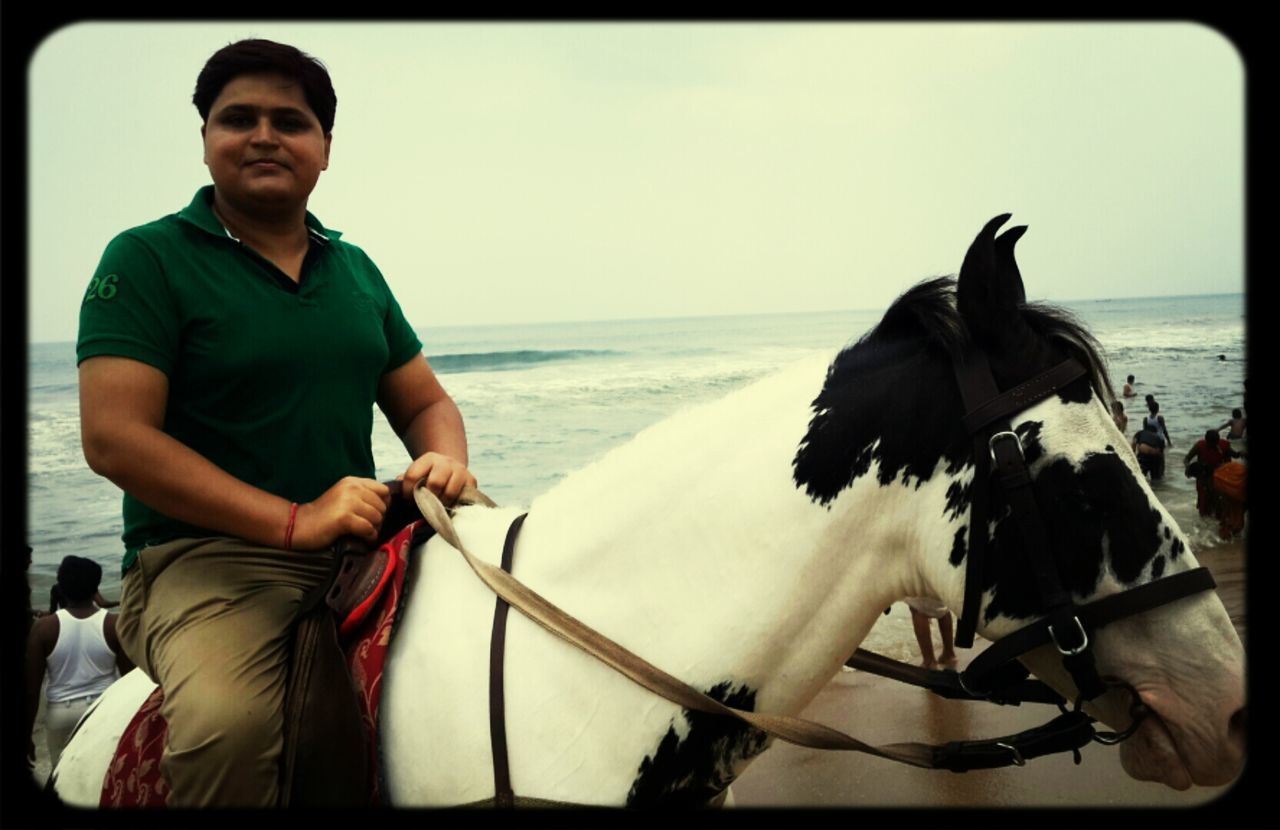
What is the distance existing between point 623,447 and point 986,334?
2.89ft

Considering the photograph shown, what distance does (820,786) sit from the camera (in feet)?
18.4

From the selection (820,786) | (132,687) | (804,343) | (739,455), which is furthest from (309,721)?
(804,343)

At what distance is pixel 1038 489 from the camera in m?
1.78

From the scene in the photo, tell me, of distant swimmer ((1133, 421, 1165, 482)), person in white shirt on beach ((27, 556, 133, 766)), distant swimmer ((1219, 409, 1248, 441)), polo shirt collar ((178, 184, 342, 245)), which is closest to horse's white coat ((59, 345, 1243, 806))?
polo shirt collar ((178, 184, 342, 245))

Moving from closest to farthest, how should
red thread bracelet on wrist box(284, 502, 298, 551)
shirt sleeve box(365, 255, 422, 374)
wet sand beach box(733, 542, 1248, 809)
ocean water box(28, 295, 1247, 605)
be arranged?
red thread bracelet on wrist box(284, 502, 298, 551) → shirt sleeve box(365, 255, 422, 374) → wet sand beach box(733, 542, 1248, 809) → ocean water box(28, 295, 1247, 605)

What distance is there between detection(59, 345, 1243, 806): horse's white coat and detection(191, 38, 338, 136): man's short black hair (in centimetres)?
139

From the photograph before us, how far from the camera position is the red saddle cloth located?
6.45 ft

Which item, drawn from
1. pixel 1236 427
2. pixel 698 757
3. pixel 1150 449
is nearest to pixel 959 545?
pixel 698 757

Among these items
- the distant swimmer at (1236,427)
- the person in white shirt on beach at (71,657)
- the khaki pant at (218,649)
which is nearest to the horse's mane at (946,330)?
the khaki pant at (218,649)

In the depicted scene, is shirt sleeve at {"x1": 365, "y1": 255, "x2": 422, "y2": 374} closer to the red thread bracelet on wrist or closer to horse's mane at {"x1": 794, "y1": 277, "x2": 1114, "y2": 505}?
the red thread bracelet on wrist

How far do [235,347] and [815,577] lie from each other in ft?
4.76

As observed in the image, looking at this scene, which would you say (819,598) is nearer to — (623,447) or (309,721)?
(623,447)

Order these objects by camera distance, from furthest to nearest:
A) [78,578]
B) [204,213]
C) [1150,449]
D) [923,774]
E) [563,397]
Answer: [563,397]
[1150,449]
[78,578]
[923,774]
[204,213]

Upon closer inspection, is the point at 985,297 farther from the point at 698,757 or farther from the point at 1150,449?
the point at 1150,449
